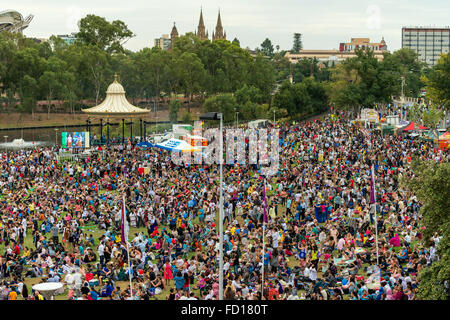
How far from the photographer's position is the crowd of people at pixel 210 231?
16875mm

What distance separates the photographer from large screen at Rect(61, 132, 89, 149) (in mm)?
45812

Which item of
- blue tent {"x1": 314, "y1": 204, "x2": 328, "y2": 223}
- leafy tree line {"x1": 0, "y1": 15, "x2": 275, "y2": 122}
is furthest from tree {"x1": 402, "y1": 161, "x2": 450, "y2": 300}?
leafy tree line {"x1": 0, "y1": 15, "x2": 275, "y2": 122}

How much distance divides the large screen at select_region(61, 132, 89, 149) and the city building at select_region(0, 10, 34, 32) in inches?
3183

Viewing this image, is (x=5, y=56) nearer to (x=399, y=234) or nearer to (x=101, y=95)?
(x=101, y=95)

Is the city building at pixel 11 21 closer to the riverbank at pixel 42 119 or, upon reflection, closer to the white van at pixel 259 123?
the riverbank at pixel 42 119

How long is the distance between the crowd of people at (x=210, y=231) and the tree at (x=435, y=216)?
0.54 metres

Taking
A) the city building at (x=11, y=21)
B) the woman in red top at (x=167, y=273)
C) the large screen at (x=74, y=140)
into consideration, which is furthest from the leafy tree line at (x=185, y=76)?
the woman in red top at (x=167, y=273)

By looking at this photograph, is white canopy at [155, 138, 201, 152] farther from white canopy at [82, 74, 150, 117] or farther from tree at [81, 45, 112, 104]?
tree at [81, 45, 112, 104]

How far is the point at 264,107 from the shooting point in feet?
261

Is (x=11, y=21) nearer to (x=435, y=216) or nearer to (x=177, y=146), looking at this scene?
(x=177, y=146)

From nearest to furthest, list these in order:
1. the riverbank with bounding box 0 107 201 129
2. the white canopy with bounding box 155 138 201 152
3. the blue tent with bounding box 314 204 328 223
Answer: the blue tent with bounding box 314 204 328 223, the white canopy with bounding box 155 138 201 152, the riverbank with bounding box 0 107 201 129

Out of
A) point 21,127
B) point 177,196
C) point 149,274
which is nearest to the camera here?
point 149,274

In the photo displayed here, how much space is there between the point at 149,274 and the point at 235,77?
86124 mm
